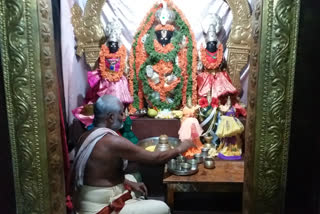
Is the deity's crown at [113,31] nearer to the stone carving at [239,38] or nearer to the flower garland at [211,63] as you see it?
the flower garland at [211,63]

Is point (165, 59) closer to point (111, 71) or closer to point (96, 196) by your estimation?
point (111, 71)

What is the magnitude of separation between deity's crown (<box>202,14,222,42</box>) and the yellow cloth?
74cm

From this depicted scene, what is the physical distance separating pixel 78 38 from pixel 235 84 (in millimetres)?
1513

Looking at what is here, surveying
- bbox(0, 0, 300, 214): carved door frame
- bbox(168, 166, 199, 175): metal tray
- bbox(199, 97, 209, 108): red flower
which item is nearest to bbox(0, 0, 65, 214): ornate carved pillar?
bbox(0, 0, 300, 214): carved door frame

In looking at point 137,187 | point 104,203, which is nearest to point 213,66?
point 137,187

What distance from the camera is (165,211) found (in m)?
1.78

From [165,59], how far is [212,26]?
0.52 m

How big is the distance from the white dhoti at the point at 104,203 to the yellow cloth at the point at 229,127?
911mm

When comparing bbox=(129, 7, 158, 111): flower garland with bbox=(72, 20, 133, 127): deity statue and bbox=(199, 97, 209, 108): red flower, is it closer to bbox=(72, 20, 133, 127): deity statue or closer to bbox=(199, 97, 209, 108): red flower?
bbox=(72, 20, 133, 127): deity statue

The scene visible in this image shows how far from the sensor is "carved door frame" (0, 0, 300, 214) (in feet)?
3.42

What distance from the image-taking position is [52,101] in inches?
44.7

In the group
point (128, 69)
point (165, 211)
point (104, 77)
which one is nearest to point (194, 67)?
point (128, 69)

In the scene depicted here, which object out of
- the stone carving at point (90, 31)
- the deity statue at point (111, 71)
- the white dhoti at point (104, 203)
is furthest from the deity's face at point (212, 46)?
the white dhoti at point (104, 203)

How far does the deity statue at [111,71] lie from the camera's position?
2.74 meters
